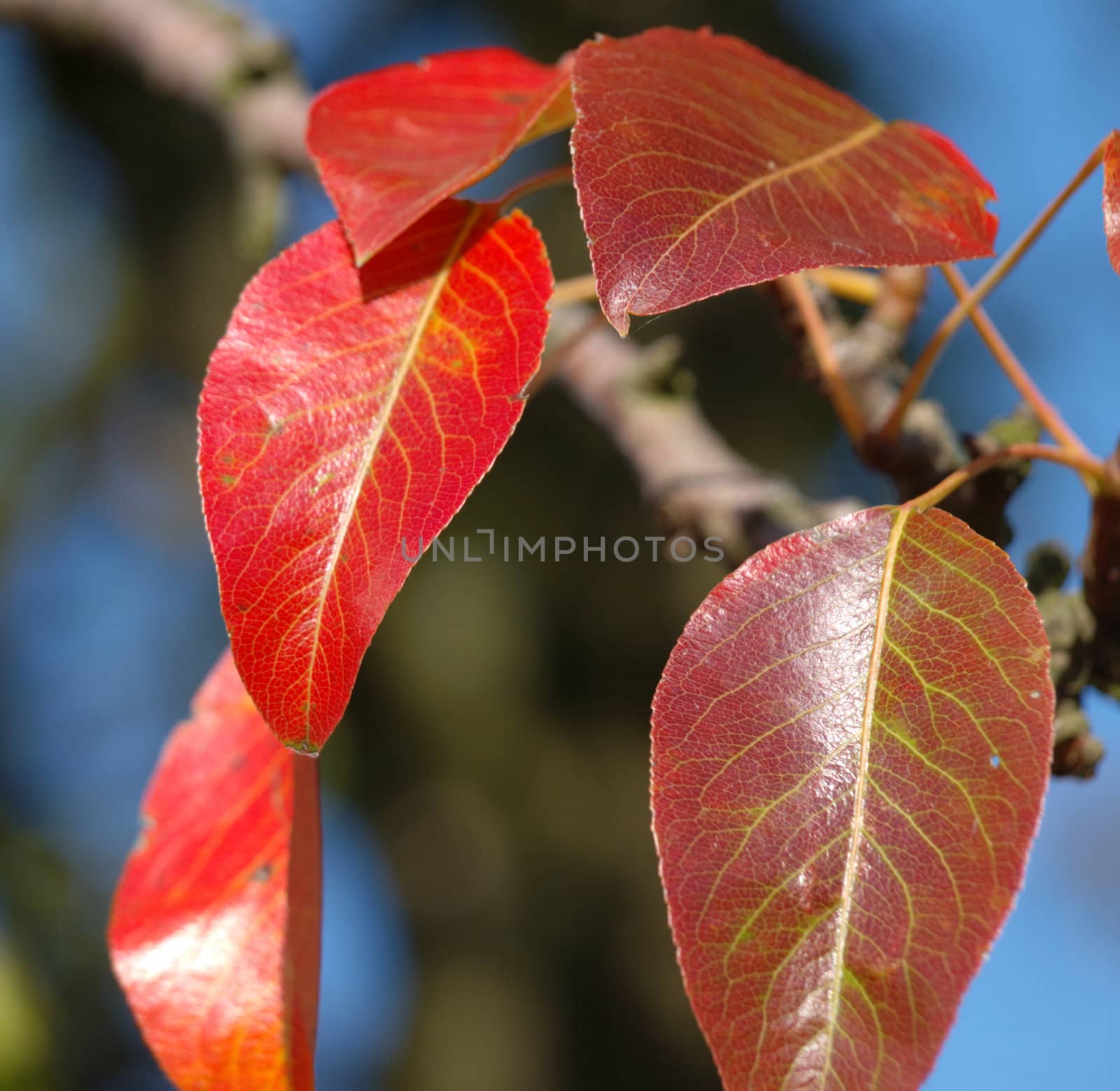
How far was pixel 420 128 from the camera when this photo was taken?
0.53 metres

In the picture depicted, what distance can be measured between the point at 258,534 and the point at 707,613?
165mm

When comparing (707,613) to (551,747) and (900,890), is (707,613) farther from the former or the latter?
(551,747)

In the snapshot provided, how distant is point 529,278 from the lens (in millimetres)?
438

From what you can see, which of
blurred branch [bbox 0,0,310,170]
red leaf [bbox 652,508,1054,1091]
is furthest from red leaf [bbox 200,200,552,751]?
blurred branch [bbox 0,0,310,170]

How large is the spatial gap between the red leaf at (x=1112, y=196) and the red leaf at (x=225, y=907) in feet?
1.29

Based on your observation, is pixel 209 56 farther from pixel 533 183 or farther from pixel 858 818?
pixel 858 818

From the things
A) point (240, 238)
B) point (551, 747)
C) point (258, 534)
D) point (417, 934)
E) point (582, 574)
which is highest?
point (258, 534)

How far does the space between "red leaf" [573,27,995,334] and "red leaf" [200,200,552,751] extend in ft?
0.22

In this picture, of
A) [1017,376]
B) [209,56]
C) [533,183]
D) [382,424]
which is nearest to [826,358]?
[1017,376]

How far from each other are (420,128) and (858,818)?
379mm

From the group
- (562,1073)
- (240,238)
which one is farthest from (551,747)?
(240,238)

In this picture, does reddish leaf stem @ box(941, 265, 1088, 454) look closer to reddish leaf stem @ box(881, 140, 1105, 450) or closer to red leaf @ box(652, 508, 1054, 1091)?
reddish leaf stem @ box(881, 140, 1105, 450)

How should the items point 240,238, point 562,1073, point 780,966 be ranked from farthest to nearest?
point 562,1073 < point 240,238 < point 780,966

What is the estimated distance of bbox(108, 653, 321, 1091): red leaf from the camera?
1.70 feet
